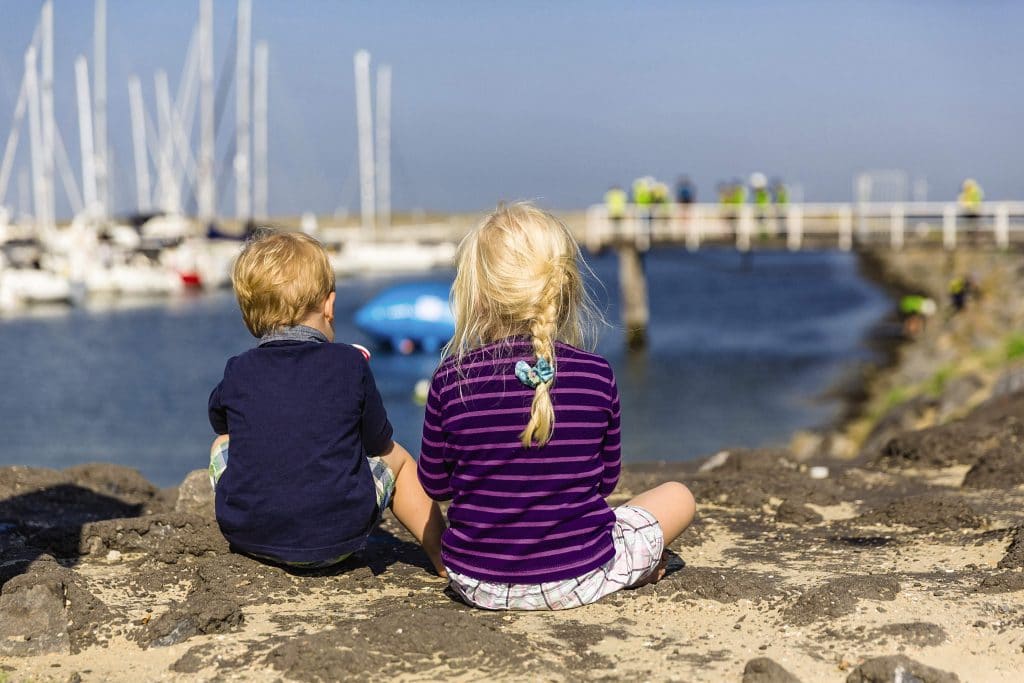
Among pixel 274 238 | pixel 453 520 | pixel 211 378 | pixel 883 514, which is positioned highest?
pixel 274 238

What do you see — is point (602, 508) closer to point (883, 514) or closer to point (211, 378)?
point (883, 514)

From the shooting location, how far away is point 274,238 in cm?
457

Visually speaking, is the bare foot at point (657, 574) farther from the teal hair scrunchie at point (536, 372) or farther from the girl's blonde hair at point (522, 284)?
the teal hair scrunchie at point (536, 372)

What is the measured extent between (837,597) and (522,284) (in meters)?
1.57

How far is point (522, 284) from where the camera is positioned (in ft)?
13.2

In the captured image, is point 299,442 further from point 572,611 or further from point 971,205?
point 971,205

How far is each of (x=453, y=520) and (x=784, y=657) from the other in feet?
3.93

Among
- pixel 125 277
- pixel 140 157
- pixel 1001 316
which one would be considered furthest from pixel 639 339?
pixel 140 157

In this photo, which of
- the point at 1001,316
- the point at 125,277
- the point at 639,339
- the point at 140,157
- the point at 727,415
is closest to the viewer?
the point at 727,415

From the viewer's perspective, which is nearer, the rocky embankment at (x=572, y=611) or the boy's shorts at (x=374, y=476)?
the rocky embankment at (x=572, y=611)

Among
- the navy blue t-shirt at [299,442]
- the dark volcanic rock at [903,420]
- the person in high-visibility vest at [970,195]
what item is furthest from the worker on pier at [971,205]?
the navy blue t-shirt at [299,442]

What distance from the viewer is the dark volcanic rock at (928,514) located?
555cm

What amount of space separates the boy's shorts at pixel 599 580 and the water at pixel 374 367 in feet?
4.02

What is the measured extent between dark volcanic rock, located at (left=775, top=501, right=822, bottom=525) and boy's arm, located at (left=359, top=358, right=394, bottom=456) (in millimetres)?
2281
